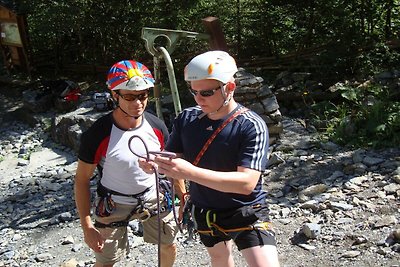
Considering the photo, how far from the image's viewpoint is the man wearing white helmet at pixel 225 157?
2553mm

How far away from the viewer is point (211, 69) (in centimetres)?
260

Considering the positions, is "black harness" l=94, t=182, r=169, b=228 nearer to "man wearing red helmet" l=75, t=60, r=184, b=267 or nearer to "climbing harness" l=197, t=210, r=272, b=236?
"man wearing red helmet" l=75, t=60, r=184, b=267

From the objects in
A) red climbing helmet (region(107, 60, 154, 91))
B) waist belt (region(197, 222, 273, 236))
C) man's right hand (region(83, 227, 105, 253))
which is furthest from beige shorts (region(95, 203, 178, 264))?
red climbing helmet (region(107, 60, 154, 91))

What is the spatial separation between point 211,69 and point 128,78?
0.69 meters

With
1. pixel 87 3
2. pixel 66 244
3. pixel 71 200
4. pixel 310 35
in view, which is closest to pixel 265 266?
pixel 66 244

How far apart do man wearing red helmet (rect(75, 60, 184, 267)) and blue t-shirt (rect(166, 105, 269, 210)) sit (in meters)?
0.34

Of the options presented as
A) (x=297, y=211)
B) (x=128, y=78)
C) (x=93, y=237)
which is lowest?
(x=297, y=211)

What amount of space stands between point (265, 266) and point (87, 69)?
10277 millimetres

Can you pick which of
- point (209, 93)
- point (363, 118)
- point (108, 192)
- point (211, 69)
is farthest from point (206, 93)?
point (363, 118)

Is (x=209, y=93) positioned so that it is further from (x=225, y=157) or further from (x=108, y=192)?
(x=108, y=192)

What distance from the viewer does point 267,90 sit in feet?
24.5

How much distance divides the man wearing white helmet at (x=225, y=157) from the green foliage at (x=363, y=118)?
419 centimetres

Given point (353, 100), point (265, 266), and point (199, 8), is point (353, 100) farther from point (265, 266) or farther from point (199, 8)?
point (265, 266)

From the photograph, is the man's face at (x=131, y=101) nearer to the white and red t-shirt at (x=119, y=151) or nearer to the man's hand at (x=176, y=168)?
the white and red t-shirt at (x=119, y=151)
